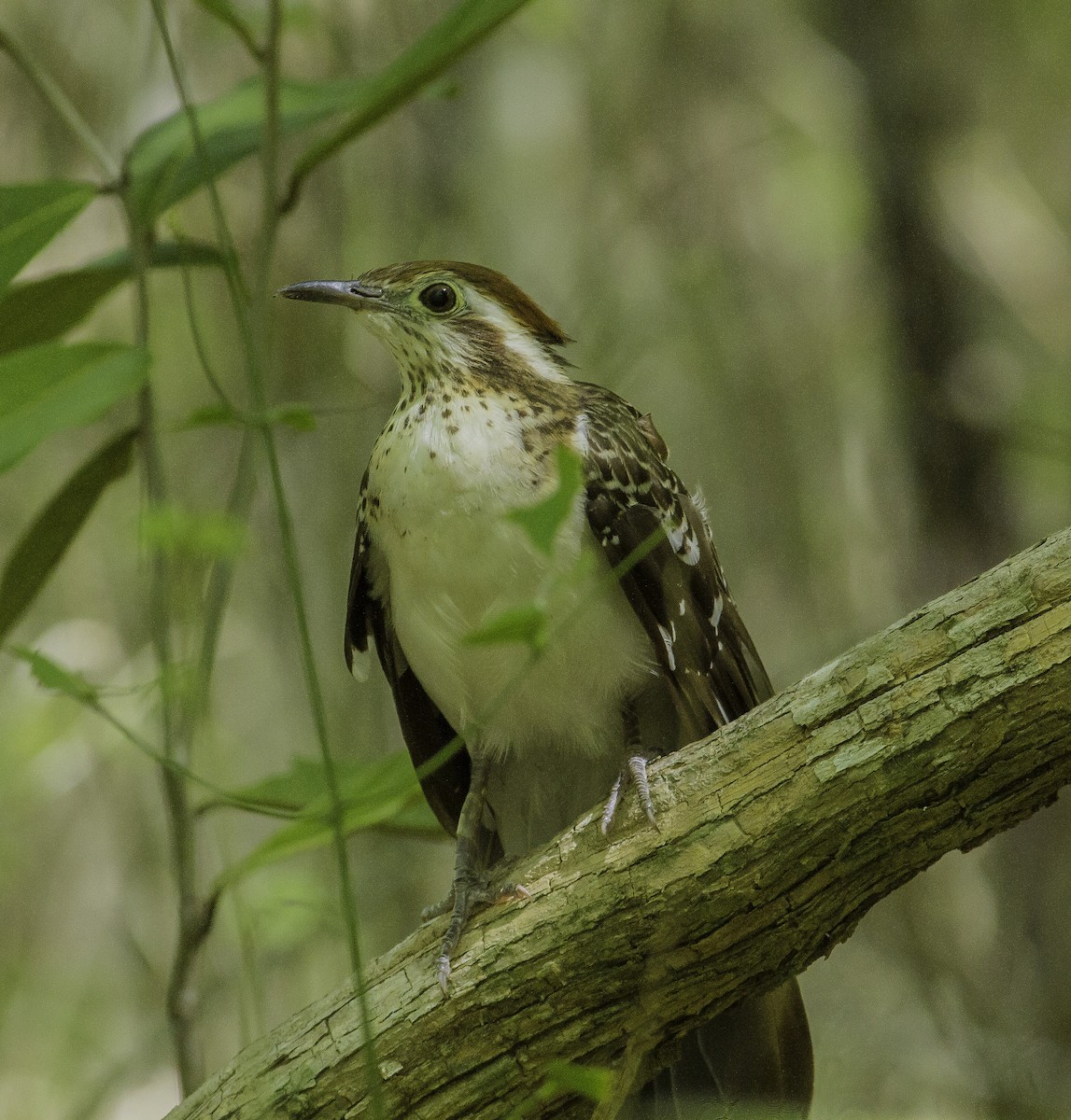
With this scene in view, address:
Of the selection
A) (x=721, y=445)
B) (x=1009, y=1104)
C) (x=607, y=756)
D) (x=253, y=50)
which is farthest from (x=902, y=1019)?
(x=253, y=50)

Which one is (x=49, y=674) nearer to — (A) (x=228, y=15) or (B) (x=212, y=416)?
(B) (x=212, y=416)

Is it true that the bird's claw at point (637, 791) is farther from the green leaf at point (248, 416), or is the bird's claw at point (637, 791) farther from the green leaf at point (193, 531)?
the green leaf at point (248, 416)

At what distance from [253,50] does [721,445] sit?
3.74 m

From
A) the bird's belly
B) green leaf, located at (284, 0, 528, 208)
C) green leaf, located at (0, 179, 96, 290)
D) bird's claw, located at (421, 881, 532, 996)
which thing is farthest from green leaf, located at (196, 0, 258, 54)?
bird's claw, located at (421, 881, 532, 996)

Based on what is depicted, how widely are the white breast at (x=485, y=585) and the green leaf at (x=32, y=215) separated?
88cm

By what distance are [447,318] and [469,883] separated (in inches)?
51.7

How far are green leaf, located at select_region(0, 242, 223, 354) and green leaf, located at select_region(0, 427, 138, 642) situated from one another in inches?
10.8

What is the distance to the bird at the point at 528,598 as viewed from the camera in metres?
2.79

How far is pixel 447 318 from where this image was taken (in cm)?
315

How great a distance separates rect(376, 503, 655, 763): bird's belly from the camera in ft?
9.27

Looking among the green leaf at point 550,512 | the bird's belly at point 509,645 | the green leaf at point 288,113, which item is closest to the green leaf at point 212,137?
the green leaf at point 288,113

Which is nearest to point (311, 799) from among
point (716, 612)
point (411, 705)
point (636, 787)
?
point (636, 787)

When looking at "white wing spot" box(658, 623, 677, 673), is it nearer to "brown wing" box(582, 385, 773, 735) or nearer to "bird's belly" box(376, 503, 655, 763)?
"brown wing" box(582, 385, 773, 735)

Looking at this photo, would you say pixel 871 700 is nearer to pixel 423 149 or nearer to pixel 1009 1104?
pixel 1009 1104
